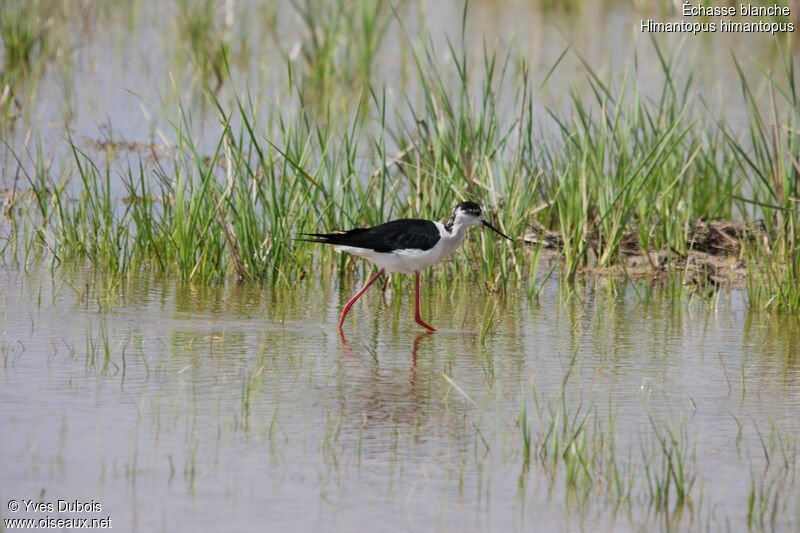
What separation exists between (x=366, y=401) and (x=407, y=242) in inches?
68.0

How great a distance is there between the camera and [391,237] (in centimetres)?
661

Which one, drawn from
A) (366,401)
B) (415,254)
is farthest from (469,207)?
(366,401)

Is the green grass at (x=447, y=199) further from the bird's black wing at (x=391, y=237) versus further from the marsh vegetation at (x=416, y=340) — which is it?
the bird's black wing at (x=391, y=237)

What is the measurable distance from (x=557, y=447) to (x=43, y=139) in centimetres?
746

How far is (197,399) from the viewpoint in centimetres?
499

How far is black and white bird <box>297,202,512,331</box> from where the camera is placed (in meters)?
6.61

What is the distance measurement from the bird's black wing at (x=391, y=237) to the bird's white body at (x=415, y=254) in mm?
28

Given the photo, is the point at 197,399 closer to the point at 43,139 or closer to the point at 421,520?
the point at 421,520

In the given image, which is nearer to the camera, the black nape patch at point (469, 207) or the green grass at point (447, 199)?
the black nape patch at point (469, 207)

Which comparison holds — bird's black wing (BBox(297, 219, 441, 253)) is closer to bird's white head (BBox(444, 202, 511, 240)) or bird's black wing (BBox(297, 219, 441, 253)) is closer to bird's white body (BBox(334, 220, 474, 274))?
bird's white body (BBox(334, 220, 474, 274))

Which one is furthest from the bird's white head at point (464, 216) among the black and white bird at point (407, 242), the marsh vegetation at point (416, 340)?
the marsh vegetation at point (416, 340)

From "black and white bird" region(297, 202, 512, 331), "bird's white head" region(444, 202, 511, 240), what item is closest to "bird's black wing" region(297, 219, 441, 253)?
"black and white bird" region(297, 202, 512, 331)

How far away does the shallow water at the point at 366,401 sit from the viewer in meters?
3.96

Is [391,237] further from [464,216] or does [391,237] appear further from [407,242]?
[464,216]
